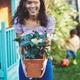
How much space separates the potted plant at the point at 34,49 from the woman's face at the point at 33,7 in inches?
12.1

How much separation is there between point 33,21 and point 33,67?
62cm

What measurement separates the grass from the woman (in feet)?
11.2

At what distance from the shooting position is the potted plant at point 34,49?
5.77m

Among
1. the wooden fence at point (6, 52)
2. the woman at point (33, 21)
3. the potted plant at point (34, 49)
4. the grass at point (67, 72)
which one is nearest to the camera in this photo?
the potted plant at point (34, 49)

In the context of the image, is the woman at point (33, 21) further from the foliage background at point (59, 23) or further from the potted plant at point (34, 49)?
the foliage background at point (59, 23)

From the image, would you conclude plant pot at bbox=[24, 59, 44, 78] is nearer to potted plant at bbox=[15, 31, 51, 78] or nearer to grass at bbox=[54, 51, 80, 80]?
potted plant at bbox=[15, 31, 51, 78]

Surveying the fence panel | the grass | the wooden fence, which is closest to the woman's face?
the wooden fence

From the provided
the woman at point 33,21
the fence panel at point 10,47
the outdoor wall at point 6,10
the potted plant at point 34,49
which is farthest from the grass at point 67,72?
the potted plant at point 34,49

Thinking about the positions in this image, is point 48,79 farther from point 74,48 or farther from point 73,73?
point 74,48

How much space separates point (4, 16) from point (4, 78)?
1.79m

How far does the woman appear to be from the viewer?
5984 millimetres

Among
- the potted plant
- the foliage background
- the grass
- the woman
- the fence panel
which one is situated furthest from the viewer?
the foliage background

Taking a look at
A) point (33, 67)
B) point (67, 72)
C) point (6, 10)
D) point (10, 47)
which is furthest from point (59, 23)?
point (33, 67)

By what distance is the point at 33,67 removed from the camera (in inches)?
232
